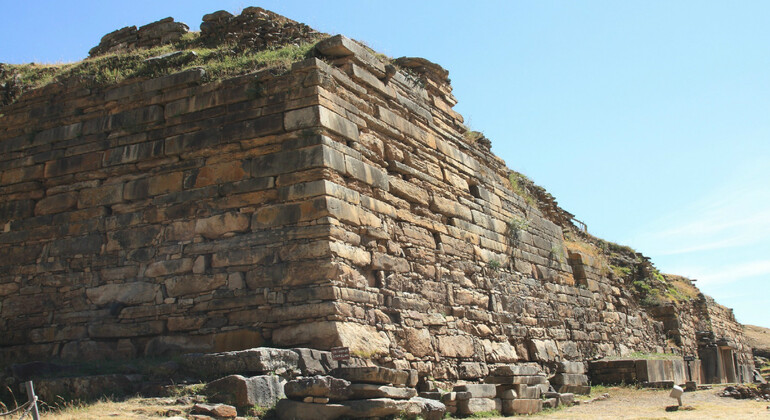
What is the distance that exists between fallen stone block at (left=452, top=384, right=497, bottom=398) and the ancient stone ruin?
0.04 metres

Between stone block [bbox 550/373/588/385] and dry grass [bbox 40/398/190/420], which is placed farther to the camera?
stone block [bbox 550/373/588/385]

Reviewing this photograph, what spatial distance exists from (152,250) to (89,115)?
97.8 inches

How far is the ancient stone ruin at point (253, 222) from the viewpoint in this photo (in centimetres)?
790

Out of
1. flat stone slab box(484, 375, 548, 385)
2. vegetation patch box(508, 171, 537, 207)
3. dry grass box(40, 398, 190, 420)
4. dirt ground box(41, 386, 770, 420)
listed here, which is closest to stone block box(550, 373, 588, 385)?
dirt ground box(41, 386, 770, 420)

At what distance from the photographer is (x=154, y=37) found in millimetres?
11805

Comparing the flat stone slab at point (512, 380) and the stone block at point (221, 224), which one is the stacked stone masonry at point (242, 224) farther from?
the flat stone slab at point (512, 380)

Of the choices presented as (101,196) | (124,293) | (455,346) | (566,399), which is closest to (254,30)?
(101,196)

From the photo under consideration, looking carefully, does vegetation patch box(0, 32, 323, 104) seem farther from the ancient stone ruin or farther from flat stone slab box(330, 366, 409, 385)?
flat stone slab box(330, 366, 409, 385)

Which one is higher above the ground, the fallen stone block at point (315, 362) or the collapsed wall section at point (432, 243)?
the collapsed wall section at point (432, 243)

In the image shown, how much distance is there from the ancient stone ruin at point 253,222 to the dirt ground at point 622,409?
915 millimetres

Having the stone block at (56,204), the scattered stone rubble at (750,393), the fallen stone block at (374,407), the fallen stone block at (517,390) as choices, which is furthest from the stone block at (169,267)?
the scattered stone rubble at (750,393)

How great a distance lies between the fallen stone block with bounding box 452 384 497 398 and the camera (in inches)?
323

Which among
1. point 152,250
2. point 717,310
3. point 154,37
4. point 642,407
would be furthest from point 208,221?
point 717,310

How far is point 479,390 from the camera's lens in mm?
8398
